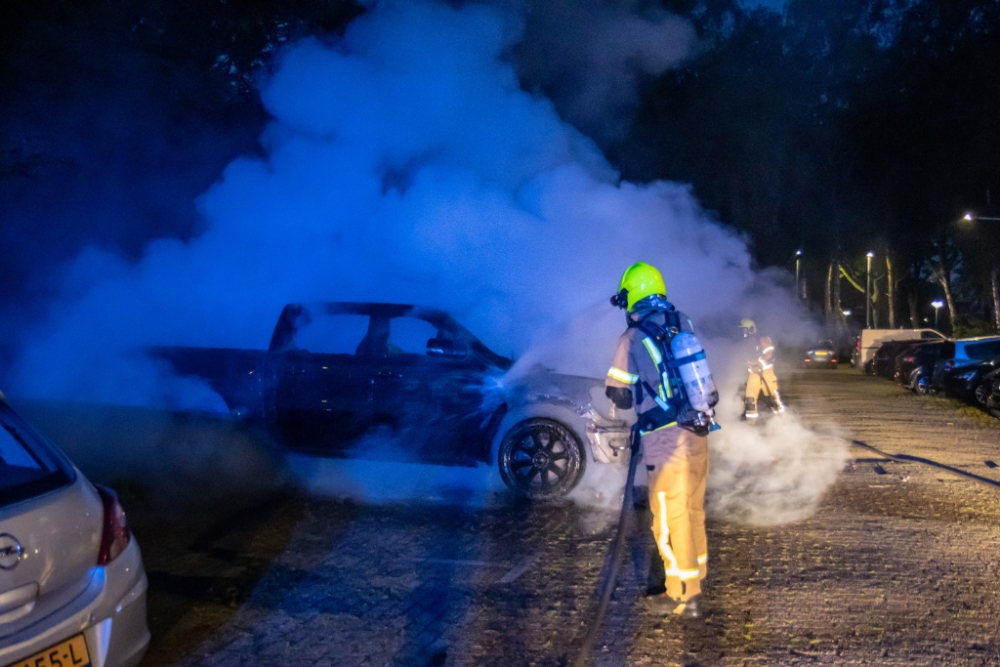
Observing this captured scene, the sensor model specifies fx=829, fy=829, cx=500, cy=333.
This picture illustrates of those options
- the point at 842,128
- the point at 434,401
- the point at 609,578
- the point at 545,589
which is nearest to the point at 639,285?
the point at 609,578

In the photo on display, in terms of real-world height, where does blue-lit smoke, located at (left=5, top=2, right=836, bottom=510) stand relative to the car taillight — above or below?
above

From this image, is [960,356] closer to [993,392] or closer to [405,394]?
[993,392]

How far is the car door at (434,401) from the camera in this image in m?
6.82

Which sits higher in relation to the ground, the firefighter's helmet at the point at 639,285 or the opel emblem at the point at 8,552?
the firefighter's helmet at the point at 639,285

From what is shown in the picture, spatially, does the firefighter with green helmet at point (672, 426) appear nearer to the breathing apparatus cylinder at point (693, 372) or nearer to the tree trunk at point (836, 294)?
the breathing apparatus cylinder at point (693, 372)

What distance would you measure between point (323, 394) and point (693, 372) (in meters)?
3.61

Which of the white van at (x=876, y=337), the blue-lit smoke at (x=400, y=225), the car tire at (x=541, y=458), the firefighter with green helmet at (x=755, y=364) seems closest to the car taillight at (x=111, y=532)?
the car tire at (x=541, y=458)

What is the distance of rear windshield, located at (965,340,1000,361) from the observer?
16.9 meters

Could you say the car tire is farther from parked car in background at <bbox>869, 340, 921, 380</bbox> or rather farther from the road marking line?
parked car in background at <bbox>869, 340, 921, 380</bbox>

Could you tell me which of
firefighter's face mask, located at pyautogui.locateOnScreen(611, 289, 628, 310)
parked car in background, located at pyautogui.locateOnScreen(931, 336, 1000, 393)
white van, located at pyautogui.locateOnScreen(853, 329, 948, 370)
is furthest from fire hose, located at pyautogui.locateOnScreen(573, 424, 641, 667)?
white van, located at pyautogui.locateOnScreen(853, 329, 948, 370)

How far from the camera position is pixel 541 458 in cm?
661

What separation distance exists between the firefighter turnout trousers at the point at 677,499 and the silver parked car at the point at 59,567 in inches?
99.6

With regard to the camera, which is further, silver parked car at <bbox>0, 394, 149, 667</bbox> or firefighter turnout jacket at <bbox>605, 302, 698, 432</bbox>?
firefighter turnout jacket at <bbox>605, 302, 698, 432</bbox>

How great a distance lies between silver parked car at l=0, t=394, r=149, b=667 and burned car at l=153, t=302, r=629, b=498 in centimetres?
349
